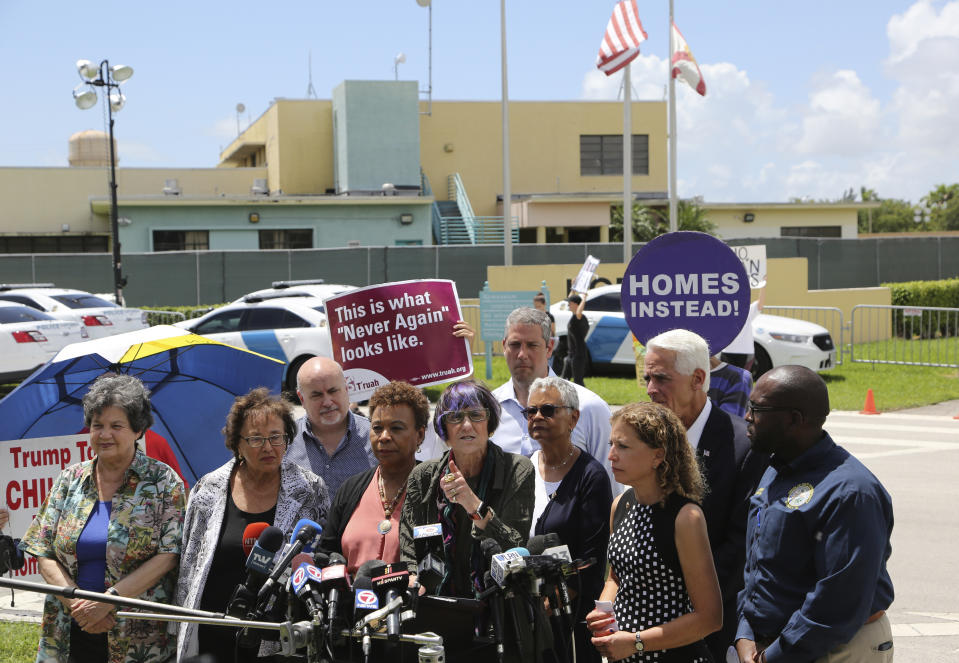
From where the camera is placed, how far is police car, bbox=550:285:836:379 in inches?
690

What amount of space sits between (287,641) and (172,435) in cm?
421

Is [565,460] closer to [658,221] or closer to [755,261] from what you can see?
[755,261]

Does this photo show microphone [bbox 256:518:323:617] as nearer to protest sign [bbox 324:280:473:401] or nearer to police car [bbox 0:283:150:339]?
protest sign [bbox 324:280:473:401]

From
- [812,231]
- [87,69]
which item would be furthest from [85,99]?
[812,231]

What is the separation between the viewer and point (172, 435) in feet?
21.8

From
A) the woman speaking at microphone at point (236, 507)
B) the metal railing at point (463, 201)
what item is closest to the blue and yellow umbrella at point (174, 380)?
the woman speaking at microphone at point (236, 507)

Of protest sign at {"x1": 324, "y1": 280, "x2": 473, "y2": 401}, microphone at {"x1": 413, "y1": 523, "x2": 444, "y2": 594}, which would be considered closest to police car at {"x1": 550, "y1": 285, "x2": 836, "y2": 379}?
protest sign at {"x1": 324, "y1": 280, "x2": 473, "y2": 401}

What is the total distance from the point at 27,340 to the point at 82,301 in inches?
260

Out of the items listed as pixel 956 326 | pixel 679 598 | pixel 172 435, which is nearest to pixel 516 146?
pixel 956 326

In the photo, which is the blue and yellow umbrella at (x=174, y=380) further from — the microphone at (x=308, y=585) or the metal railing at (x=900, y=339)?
the metal railing at (x=900, y=339)

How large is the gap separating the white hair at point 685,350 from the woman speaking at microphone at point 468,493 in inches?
30.8

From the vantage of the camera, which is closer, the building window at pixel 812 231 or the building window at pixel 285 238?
the building window at pixel 285 238

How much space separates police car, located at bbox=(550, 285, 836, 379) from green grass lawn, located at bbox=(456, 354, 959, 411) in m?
0.51

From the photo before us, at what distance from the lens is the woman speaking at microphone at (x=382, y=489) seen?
4129mm
